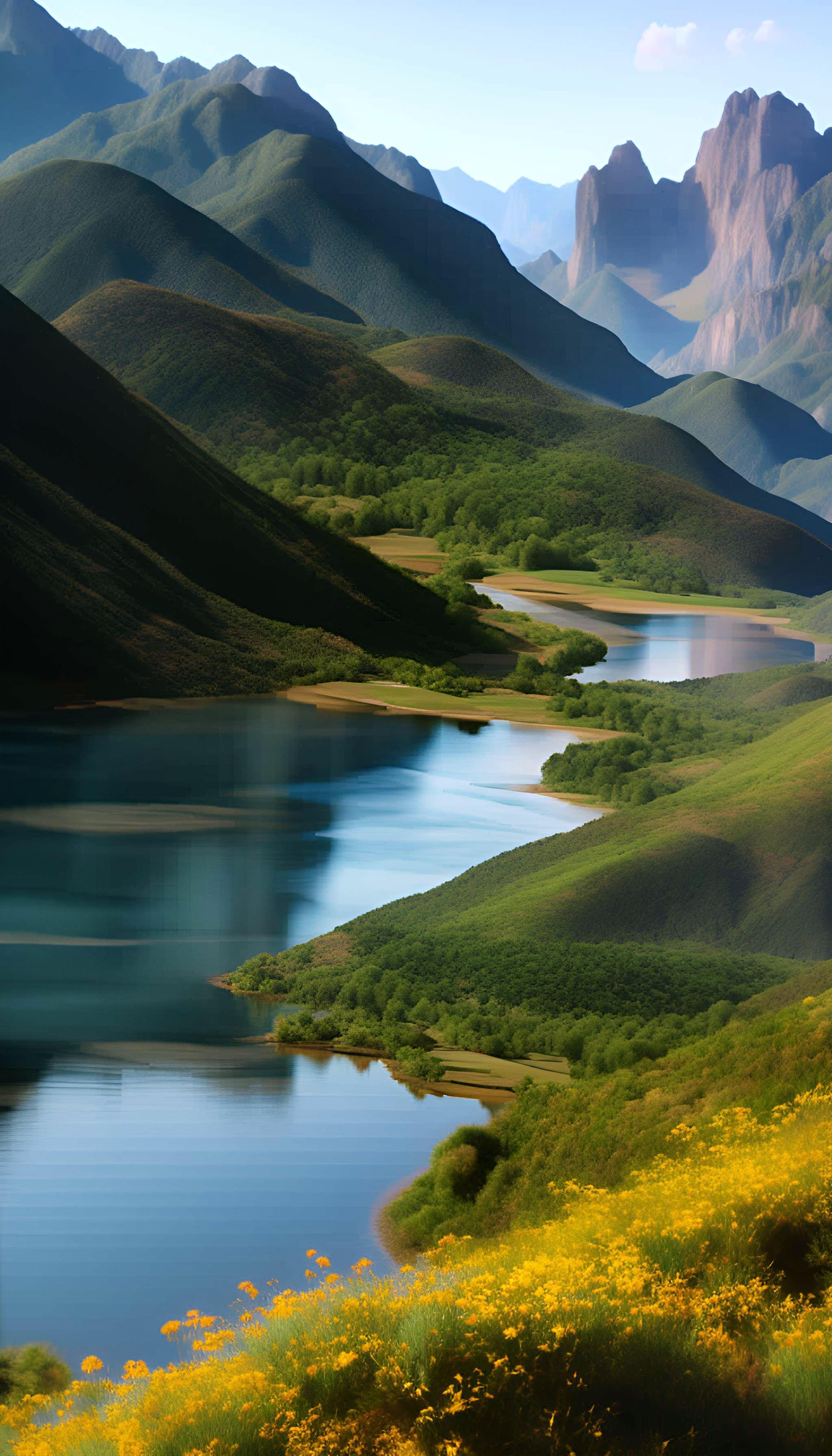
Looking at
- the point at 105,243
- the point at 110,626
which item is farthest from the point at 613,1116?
the point at 105,243

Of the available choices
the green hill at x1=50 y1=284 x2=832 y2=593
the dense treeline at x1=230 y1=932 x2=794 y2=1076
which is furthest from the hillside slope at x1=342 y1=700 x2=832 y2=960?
the green hill at x1=50 y1=284 x2=832 y2=593

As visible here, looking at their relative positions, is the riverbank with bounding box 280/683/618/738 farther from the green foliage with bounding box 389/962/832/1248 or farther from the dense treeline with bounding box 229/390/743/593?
the dense treeline with bounding box 229/390/743/593

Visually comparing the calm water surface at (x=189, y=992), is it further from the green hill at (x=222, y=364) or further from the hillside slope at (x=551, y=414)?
the hillside slope at (x=551, y=414)

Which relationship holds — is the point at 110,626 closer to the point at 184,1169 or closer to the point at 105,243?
the point at 184,1169

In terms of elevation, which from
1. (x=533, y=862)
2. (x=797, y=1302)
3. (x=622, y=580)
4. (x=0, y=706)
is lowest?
(x=797, y=1302)

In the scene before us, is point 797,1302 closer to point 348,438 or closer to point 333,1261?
point 333,1261

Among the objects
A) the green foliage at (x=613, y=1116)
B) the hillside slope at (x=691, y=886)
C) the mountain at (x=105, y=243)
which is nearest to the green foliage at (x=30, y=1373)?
the green foliage at (x=613, y=1116)

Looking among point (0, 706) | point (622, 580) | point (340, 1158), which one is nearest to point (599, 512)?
point (622, 580)
